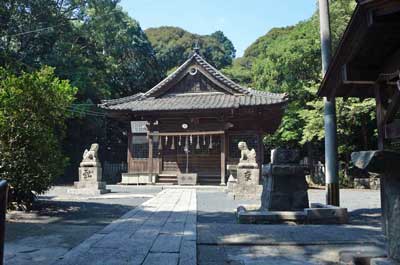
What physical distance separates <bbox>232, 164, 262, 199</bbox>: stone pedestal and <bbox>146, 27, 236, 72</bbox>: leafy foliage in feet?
91.0

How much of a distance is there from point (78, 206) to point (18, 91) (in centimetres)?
372

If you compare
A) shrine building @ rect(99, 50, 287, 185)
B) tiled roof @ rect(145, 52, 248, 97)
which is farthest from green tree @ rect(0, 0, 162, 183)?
tiled roof @ rect(145, 52, 248, 97)

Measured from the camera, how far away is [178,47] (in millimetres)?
45656

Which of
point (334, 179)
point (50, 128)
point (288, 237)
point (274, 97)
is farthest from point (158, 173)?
point (288, 237)

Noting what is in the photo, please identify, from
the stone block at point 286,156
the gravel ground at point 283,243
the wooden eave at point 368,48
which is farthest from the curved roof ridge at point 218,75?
the wooden eave at point 368,48

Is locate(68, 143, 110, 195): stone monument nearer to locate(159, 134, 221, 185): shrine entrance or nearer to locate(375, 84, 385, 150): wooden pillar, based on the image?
locate(159, 134, 221, 185): shrine entrance

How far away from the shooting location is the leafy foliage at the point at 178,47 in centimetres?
4231

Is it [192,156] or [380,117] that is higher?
[380,117]

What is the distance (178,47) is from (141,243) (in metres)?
42.1

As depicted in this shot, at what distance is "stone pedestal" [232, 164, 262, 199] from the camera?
43.2ft

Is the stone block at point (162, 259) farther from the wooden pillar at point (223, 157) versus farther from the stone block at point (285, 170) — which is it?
the wooden pillar at point (223, 157)

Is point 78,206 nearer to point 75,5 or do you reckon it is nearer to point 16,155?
point 16,155

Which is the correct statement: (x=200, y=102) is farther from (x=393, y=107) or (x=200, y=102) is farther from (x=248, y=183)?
(x=393, y=107)

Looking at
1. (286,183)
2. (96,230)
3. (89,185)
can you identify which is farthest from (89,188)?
(286,183)
